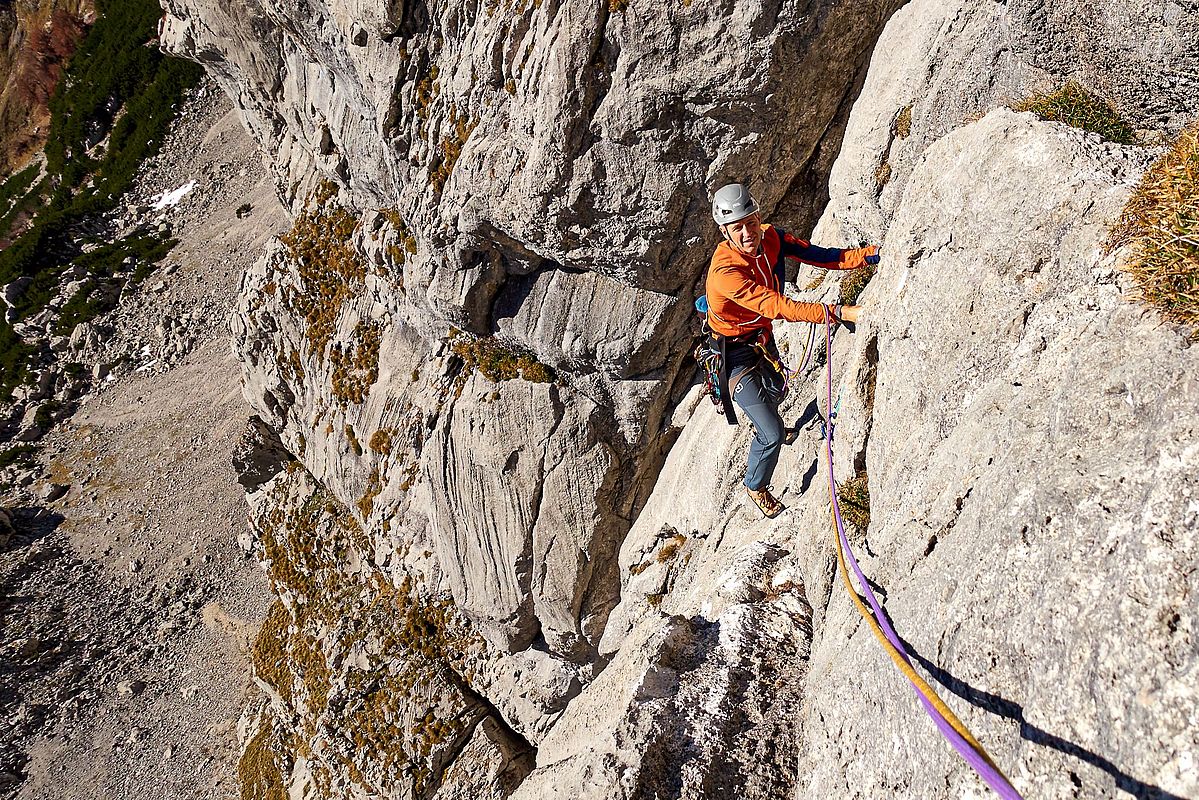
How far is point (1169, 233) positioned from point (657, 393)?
12373mm

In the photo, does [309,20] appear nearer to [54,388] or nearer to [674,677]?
[674,677]

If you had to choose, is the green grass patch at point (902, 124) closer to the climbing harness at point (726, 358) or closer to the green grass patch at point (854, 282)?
the green grass patch at point (854, 282)

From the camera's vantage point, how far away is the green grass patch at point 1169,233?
14.4ft

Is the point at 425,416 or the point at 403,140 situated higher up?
the point at 403,140

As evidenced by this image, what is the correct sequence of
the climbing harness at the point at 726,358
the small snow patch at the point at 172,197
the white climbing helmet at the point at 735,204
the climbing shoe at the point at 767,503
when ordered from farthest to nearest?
the small snow patch at the point at 172,197, the climbing harness at the point at 726,358, the climbing shoe at the point at 767,503, the white climbing helmet at the point at 735,204

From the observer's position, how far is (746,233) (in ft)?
31.1

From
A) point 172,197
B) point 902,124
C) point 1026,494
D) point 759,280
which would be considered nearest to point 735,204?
point 759,280

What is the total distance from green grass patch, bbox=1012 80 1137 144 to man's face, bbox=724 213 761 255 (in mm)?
3410

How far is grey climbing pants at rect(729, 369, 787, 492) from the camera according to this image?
1051 cm

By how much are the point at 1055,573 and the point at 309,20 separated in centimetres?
2358

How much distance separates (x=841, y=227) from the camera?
457 inches

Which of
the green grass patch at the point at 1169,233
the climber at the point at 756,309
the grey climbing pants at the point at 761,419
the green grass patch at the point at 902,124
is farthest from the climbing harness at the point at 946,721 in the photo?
the green grass patch at the point at 902,124

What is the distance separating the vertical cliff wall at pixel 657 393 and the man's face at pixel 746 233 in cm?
195

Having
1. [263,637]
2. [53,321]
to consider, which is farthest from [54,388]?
[263,637]
